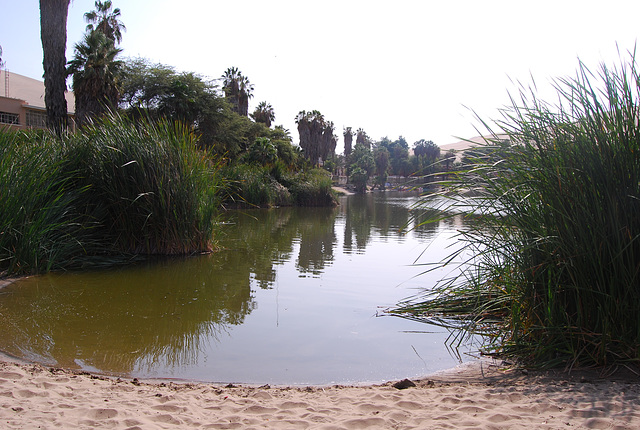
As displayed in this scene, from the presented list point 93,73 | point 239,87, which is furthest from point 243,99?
point 93,73

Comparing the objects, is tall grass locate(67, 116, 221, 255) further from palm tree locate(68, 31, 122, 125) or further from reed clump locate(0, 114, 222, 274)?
palm tree locate(68, 31, 122, 125)

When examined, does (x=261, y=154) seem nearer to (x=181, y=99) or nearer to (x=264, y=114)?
(x=181, y=99)

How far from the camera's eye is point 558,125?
464 centimetres

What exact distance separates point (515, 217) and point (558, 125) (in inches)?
38.4

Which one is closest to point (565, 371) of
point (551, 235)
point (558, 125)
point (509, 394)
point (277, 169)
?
point (509, 394)

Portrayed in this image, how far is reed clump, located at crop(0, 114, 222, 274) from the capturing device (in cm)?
858

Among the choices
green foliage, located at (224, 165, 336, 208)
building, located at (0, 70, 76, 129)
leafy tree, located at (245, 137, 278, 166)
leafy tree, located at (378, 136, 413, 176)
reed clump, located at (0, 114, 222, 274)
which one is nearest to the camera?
reed clump, located at (0, 114, 222, 274)

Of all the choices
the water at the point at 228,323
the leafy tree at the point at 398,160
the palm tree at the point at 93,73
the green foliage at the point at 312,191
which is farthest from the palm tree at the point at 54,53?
the leafy tree at the point at 398,160

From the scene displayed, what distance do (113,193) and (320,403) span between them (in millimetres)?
7724

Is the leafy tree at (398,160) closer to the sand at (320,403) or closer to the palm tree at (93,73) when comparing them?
the palm tree at (93,73)

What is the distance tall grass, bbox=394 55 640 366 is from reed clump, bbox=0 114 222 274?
7081 mm

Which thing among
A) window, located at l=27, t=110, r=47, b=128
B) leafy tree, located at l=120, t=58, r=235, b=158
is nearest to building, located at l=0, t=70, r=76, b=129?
window, located at l=27, t=110, r=47, b=128

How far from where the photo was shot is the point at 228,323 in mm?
6402

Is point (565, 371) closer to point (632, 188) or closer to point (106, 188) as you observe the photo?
point (632, 188)
